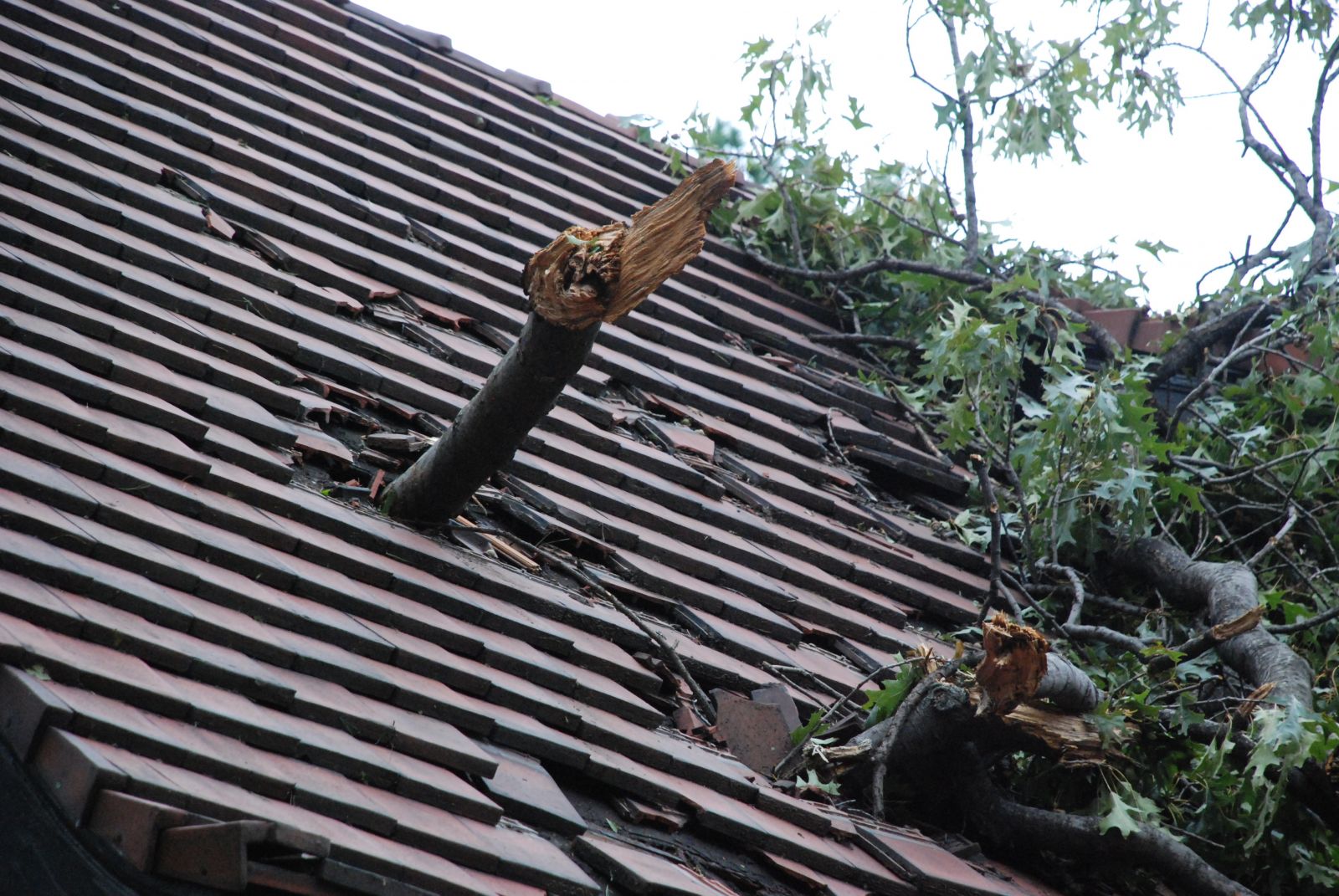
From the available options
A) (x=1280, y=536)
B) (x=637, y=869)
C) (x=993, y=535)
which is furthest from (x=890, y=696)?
(x=1280, y=536)

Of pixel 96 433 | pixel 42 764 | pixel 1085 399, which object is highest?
pixel 1085 399

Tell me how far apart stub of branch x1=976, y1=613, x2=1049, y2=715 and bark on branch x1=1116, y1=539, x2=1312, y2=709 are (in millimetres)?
1013

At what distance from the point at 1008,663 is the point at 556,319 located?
133 centimetres

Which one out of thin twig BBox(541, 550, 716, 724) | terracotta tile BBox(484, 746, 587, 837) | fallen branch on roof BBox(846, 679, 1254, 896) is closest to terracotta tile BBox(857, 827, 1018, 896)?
fallen branch on roof BBox(846, 679, 1254, 896)

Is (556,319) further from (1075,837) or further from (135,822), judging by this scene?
(1075,837)

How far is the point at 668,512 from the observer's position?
3699 mm

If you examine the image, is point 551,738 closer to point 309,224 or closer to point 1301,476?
point 309,224

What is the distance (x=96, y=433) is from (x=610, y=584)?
1.32 metres

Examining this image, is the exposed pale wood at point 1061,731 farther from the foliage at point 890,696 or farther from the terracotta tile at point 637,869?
the terracotta tile at point 637,869

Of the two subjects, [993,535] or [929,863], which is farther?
[993,535]

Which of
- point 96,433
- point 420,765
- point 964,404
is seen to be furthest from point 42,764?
point 964,404

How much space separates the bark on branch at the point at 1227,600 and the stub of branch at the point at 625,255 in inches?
81.6

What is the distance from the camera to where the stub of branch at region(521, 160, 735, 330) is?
2648 millimetres

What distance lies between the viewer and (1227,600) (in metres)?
4.05
